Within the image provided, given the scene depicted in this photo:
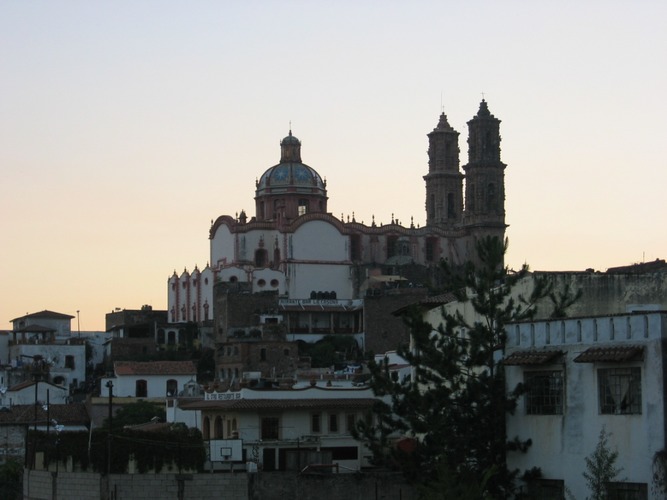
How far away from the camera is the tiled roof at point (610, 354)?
1125 inches

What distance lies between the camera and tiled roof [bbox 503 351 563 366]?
100ft

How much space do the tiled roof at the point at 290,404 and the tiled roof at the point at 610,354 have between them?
17897mm

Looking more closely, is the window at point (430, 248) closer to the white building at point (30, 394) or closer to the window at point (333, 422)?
the white building at point (30, 394)

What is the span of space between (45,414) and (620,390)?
4212cm

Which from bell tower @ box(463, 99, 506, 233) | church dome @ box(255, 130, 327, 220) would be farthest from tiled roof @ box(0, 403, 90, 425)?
bell tower @ box(463, 99, 506, 233)

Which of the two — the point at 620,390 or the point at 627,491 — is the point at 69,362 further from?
the point at 627,491

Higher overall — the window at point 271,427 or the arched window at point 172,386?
the arched window at point 172,386

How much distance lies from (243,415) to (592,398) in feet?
61.3

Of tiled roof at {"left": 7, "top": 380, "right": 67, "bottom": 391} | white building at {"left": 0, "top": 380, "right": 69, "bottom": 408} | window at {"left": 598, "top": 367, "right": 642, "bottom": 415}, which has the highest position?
tiled roof at {"left": 7, "top": 380, "right": 67, "bottom": 391}

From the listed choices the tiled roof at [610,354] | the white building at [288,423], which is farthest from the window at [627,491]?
the white building at [288,423]

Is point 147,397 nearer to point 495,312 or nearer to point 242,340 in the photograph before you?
point 242,340

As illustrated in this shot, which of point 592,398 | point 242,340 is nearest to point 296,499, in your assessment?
point 592,398

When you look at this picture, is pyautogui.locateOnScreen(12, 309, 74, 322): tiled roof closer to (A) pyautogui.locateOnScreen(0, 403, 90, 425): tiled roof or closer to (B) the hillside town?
(B) the hillside town

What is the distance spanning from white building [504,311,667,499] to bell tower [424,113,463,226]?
82.3 meters
